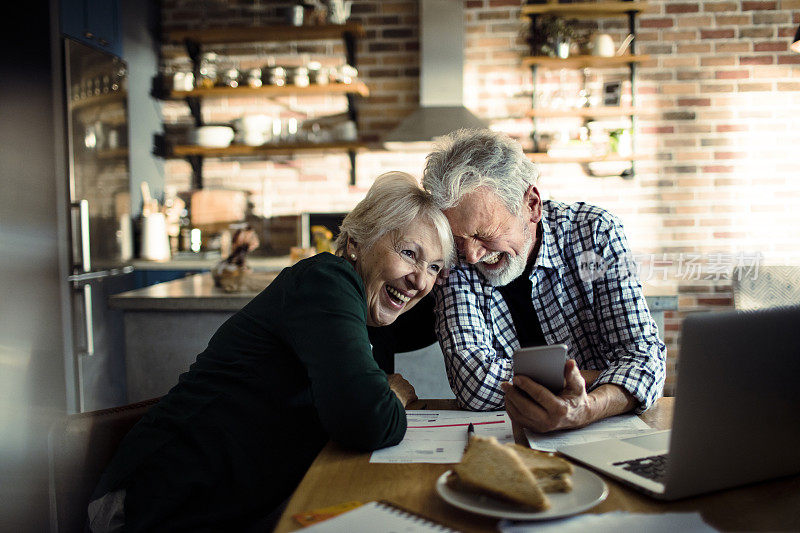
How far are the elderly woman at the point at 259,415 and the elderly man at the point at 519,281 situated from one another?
1.28 ft

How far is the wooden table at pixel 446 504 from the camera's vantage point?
2.65 ft

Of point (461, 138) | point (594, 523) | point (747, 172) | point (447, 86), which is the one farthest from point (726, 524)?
point (747, 172)

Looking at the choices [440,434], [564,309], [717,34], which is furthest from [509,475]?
[717,34]

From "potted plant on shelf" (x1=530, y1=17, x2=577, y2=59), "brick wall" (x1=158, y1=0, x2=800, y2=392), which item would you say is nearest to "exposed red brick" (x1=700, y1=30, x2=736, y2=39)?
"brick wall" (x1=158, y1=0, x2=800, y2=392)

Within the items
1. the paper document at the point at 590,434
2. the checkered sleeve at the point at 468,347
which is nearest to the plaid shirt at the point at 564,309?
the checkered sleeve at the point at 468,347

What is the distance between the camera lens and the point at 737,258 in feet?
14.1

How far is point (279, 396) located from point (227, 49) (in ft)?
12.9

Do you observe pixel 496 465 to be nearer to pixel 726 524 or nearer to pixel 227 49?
pixel 726 524

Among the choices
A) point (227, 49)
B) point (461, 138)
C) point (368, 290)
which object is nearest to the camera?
point (368, 290)

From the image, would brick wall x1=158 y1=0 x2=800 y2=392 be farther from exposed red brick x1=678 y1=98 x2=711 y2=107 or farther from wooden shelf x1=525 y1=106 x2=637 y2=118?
wooden shelf x1=525 y1=106 x2=637 y2=118

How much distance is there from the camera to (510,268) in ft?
5.48

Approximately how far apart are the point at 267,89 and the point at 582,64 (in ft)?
6.75

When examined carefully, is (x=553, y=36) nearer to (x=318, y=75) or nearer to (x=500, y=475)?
(x=318, y=75)

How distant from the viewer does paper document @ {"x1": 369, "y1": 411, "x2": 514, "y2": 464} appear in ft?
3.52
